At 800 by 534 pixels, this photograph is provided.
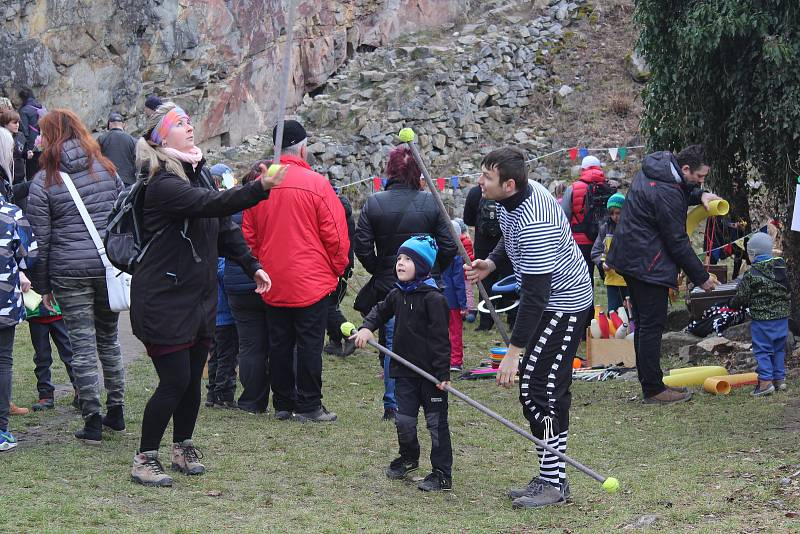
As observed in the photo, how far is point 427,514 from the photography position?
548cm

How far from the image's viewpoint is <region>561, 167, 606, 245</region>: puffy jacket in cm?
1138

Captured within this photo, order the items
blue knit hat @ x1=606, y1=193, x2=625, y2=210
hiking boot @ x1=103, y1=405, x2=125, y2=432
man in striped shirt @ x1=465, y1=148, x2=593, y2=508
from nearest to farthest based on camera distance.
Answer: man in striped shirt @ x1=465, y1=148, x2=593, y2=508 → hiking boot @ x1=103, y1=405, x2=125, y2=432 → blue knit hat @ x1=606, y1=193, x2=625, y2=210

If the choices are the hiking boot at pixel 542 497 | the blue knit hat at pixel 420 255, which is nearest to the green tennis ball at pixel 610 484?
the hiking boot at pixel 542 497

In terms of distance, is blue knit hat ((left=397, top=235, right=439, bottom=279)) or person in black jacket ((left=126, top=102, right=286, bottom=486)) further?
blue knit hat ((left=397, top=235, right=439, bottom=279))

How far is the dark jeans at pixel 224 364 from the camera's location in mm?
7977

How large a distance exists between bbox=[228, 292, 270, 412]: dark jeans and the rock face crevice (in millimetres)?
11500

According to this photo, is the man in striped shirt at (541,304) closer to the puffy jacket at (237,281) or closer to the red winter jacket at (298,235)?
the red winter jacket at (298,235)

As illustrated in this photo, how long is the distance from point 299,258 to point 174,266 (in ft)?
5.90

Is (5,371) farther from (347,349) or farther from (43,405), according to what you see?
(347,349)

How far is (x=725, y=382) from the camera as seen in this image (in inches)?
325

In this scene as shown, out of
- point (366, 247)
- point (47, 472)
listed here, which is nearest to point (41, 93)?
point (366, 247)

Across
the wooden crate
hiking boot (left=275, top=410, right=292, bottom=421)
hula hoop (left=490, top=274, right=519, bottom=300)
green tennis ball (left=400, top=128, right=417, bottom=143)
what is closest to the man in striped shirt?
green tennis ball (left=400, top=128, right=417, bottom=143)

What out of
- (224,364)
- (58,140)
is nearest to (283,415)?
(224,364)

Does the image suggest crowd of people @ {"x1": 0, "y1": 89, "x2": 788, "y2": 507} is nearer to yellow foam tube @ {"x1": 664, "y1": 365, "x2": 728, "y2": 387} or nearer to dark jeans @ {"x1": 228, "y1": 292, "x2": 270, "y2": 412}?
dark jeans @ {"x1": 228, "y1": 292, "x2": 270, "y2": 412}
